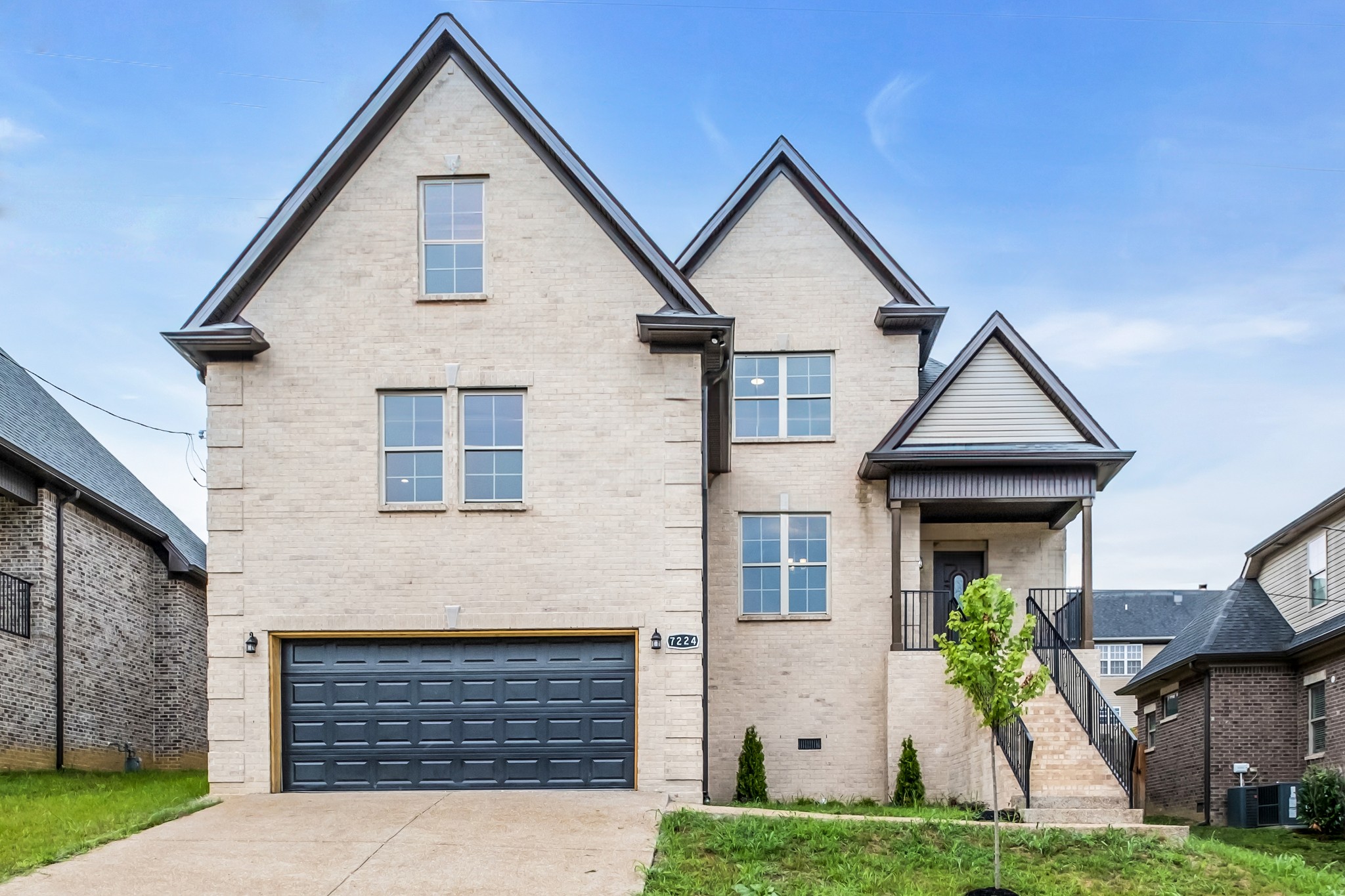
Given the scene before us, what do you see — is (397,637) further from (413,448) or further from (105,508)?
(105,508)

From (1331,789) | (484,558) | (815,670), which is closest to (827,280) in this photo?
(815,670)

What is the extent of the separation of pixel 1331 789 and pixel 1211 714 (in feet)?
12.7

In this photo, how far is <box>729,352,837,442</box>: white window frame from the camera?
23.0 m

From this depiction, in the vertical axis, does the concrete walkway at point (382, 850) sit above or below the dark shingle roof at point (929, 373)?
below

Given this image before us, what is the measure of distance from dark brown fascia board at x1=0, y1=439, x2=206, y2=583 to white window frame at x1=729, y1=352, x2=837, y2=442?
1132 centimetres

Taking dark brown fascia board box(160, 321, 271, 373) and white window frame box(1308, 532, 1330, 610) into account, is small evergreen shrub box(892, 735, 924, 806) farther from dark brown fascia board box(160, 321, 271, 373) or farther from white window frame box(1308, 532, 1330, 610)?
dark brown fascia board box(160, 321, 271, 373)

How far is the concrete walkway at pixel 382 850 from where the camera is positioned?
35.2ft

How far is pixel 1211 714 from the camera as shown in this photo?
83.8 ft

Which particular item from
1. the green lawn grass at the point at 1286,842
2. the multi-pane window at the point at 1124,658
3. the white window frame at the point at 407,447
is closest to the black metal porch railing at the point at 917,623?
the green lawn grass at the point at 1286,842

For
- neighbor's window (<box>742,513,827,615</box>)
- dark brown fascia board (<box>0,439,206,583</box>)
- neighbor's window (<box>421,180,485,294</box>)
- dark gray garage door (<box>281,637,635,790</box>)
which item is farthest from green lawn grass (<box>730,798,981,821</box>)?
dark brown fascia board (<box>0,439,206,583</box>)

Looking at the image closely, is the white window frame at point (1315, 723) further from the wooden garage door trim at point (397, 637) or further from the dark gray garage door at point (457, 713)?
the dark gray garage door at point (457, 713)

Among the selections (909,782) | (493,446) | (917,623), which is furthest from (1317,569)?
(493,446)

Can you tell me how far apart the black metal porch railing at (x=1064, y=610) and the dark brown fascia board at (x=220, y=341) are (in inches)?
481

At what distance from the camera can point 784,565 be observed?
2272 cm
